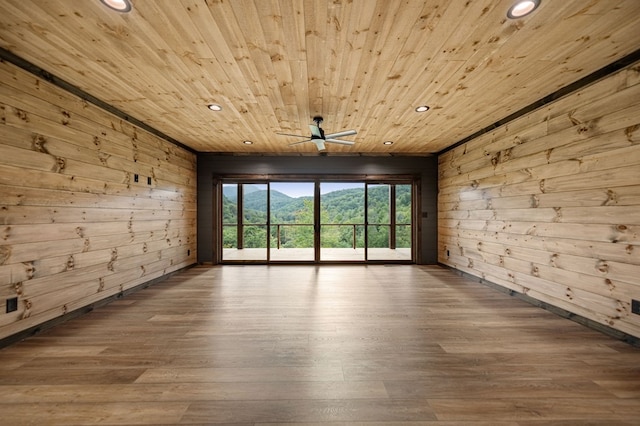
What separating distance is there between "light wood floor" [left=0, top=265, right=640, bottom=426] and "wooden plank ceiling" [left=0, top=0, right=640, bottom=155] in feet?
8.53

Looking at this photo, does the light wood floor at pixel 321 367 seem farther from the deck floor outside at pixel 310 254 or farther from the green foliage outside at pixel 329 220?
the green foliage outside at pixel 329 220

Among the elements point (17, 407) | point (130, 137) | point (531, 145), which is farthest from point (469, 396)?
point (130, 137)

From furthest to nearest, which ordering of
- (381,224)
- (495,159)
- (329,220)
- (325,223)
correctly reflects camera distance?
(329,220) → (325,223) → (381,224) → (495,159)

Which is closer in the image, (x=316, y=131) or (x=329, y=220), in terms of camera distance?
(x=316, y=131)

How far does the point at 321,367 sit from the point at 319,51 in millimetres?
2617

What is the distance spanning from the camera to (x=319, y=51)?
2.20m

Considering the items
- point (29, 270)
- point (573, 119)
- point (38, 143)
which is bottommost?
point (29, 270)

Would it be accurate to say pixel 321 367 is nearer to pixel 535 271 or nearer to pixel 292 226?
pixel 535 271

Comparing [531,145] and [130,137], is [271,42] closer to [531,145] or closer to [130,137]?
[130,137]

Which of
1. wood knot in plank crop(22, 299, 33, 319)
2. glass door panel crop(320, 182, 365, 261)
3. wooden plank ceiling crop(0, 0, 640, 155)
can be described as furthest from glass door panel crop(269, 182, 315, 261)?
wood knot in plank crop(22, 299, 33, 319)

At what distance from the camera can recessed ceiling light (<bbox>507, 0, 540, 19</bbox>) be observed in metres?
1.68

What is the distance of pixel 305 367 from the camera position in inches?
78.6

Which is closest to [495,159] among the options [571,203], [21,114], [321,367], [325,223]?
[571,203]

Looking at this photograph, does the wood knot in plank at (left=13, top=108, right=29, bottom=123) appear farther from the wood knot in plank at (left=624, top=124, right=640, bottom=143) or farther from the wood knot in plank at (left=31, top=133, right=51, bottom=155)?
the wood knot in plank at (left=624, top=124, right=640, bottom=143)
